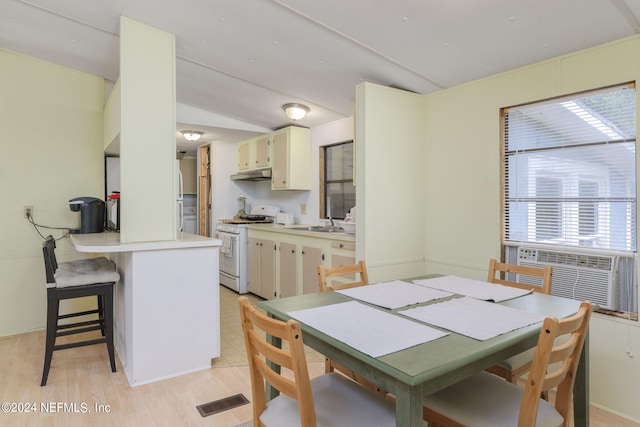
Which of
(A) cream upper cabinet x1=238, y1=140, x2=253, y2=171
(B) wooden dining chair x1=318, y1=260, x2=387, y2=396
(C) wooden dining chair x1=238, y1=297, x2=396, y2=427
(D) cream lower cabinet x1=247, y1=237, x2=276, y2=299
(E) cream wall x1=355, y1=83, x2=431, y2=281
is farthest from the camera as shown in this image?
(A) cream upper cabinet x1=238, y1=140, x2=253, y2=171

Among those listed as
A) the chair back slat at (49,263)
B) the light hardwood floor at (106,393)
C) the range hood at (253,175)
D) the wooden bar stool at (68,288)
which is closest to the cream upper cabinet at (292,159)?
the range hood at (253,175)

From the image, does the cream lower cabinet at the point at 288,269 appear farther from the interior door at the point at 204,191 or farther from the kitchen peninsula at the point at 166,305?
the interior door at the point at 204,191

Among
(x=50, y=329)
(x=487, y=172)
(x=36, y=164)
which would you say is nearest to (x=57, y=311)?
(x=50, y=329)

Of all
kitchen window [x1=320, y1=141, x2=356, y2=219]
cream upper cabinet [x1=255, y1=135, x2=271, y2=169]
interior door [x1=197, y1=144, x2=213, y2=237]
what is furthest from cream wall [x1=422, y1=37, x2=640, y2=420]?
interior door [x1=197, y1=144, x2=213, y2=237]

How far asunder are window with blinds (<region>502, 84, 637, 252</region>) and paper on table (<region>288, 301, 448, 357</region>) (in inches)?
62.0

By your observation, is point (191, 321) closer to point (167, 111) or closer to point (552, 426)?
point (167, 111)

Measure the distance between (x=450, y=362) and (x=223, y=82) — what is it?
10.6 ft

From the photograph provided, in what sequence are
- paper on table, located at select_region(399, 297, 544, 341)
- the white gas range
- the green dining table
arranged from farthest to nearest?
the white gas range
paper on table, located at select_region(399, 297, 544, 341)
the green dining table

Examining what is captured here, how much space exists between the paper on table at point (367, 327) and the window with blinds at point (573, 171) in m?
1.58

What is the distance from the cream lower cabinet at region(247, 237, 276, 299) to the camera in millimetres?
4234

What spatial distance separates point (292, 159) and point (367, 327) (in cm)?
334

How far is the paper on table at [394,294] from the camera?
169cm

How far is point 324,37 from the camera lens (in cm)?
242

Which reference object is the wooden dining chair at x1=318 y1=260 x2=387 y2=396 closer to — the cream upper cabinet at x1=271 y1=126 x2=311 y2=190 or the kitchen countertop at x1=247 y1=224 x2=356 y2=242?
the kitchen countertop at x1=247 y1=224 x2=356 y2=242
